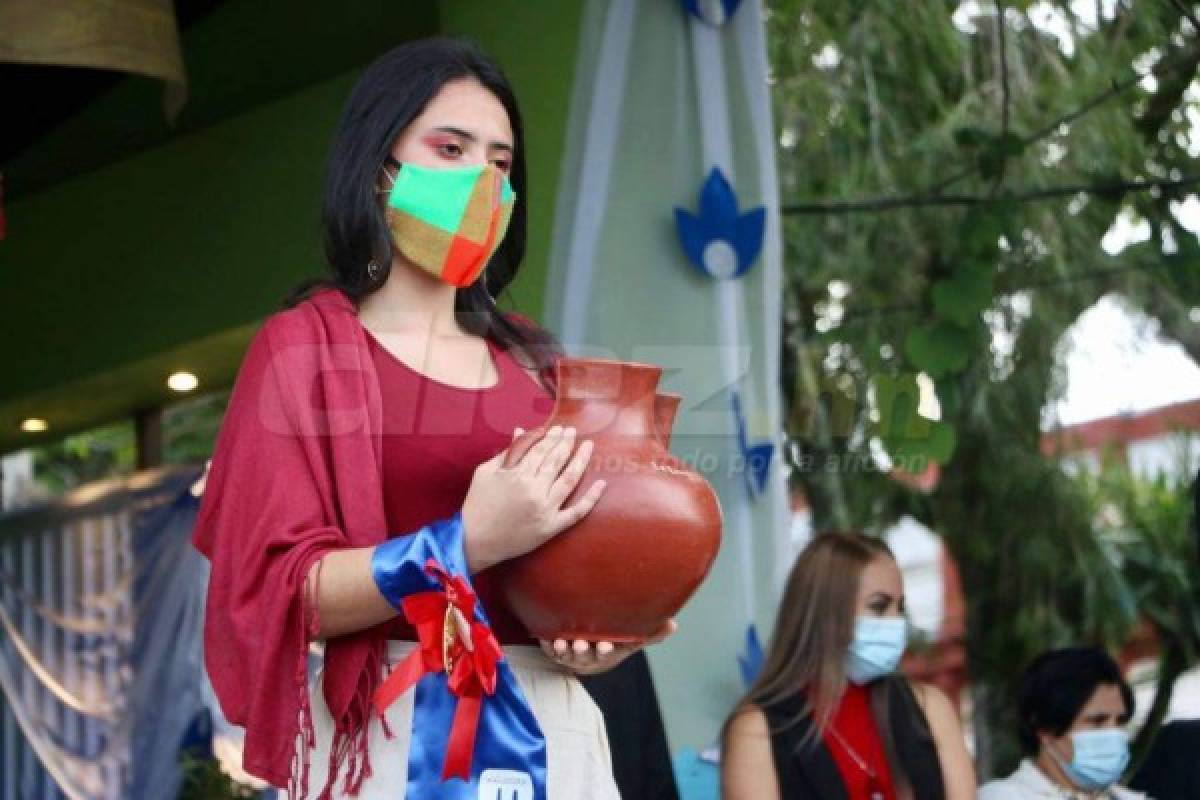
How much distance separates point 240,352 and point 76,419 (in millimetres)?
1151

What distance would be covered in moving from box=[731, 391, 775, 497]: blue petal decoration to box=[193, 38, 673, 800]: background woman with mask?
174cm

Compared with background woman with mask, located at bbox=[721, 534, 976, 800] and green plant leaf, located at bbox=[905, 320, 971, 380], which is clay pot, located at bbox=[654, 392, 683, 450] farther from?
green plant leaf, located at bbox=[905, 320, 971, 380]

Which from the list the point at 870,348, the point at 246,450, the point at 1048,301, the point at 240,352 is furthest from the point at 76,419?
the point at 246,450

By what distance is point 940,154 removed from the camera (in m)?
6.86

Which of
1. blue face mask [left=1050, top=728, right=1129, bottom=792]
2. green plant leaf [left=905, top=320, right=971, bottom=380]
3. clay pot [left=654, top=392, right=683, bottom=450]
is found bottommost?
blue face mask [left=1050, top=728, right=1129, bottom=792]

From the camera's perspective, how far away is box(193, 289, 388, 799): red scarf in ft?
7.15

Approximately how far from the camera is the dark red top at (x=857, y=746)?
167 inches

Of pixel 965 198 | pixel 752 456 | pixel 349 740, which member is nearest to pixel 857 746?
pixel 752 456

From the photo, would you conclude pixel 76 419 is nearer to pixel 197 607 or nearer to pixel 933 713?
pixel 197 607

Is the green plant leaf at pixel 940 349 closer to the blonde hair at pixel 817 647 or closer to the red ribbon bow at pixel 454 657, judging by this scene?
the blonde hair at pixel 817 647

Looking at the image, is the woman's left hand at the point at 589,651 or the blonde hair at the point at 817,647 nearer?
the woman's left hand at the point at 589,651

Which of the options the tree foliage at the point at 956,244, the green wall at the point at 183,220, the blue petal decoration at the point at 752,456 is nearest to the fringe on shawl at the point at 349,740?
the blue petal decoration at the point at 752,456

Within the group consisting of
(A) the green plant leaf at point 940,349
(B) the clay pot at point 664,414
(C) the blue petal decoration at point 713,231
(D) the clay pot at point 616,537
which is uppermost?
(C) the blue petal decoration at point 713,231

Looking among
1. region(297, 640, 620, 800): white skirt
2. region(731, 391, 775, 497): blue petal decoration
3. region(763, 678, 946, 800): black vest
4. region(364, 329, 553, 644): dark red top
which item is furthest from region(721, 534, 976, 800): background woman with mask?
region(364, 329, 553, 644): dark red top
